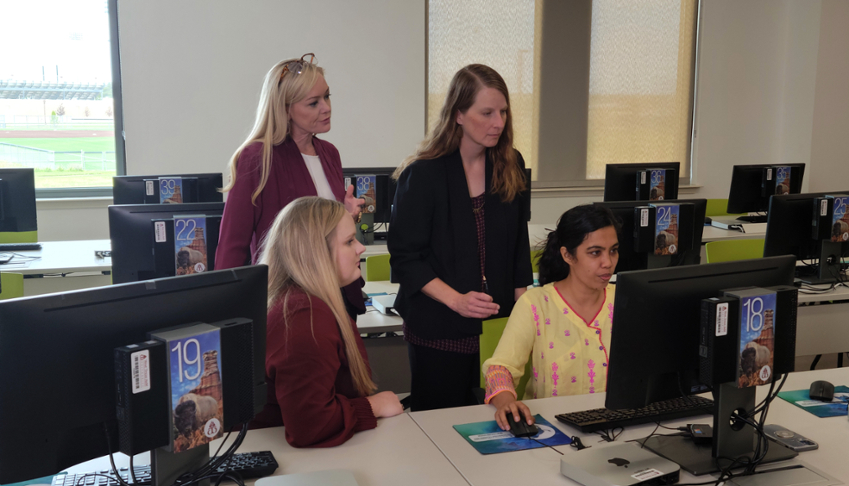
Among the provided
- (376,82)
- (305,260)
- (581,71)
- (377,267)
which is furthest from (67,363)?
(581,71)

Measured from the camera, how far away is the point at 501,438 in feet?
5.08

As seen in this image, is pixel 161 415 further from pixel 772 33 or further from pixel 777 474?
pixel 772 33

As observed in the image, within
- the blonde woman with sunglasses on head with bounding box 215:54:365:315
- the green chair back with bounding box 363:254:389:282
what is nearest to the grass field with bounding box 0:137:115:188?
the green chair back with bounding box 363:254:389:282

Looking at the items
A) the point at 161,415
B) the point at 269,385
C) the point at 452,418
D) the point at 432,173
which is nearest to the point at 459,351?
the point at 452,418

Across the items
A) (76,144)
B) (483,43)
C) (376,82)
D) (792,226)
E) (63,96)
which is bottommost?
(792,226)

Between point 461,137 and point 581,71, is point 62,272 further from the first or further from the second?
point 581,71

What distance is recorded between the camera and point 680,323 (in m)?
1.41

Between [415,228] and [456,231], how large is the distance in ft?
0.39

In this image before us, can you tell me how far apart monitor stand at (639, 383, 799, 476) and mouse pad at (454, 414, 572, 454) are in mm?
205

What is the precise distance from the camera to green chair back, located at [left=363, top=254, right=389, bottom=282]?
322 centimetres

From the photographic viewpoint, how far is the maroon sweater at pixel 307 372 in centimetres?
144

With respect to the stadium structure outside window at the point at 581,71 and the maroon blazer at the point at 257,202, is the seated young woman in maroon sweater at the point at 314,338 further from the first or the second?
the stadium structure outside window at the point at 581,71

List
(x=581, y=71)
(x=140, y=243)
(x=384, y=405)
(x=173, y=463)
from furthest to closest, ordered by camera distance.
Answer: (x=581, y=71) → (x=140, y=243) → (x=384, y=405) → (x=173, y=463)

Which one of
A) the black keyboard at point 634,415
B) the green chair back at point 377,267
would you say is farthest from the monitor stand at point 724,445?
the green chair back at point 377,267
